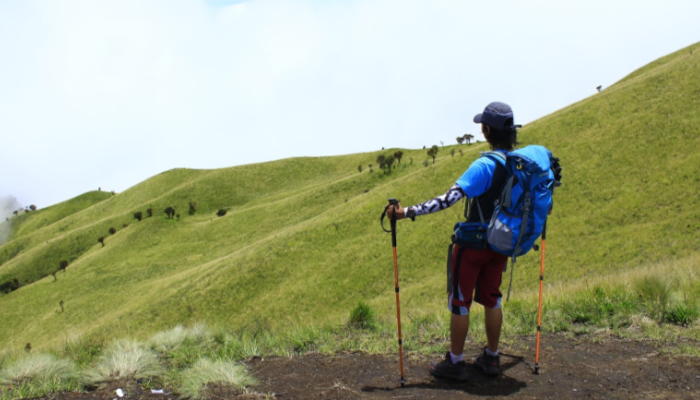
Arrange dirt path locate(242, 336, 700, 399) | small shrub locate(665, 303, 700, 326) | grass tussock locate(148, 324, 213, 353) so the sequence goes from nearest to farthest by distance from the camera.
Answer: dirt path locate(242, 336, 700, 399), small shrub locate(665, 303, 700, 326), grass tussock locate(148, 324, 213, 353)

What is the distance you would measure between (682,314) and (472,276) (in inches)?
131

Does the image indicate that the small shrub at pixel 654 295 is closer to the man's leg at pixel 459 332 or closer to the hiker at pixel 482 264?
the hiker at pixel 482 264

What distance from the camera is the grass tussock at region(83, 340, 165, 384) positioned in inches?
223

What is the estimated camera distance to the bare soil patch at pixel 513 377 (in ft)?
15.6

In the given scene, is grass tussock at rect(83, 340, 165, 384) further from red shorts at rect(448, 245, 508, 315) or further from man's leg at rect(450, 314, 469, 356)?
red shorts at rect(448, 245, 508, 315)

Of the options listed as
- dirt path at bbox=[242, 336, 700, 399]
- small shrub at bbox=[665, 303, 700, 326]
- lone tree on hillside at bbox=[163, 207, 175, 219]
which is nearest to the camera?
dirt path at bbox=[242, 336, 700, 399]

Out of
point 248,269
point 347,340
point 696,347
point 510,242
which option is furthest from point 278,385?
point 248,269

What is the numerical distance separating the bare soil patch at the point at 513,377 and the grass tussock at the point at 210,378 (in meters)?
0.11

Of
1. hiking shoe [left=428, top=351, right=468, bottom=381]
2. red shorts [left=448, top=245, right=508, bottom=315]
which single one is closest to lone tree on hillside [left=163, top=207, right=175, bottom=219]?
hiking shoe [left=428, top=351, right=468, bottom=381]

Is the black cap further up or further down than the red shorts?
further up

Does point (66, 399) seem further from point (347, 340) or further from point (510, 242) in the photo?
point (510, 242)

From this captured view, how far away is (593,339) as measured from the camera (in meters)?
6.33

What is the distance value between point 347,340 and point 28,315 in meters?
63.3

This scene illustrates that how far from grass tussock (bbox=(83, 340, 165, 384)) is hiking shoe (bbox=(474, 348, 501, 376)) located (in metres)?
3.68
